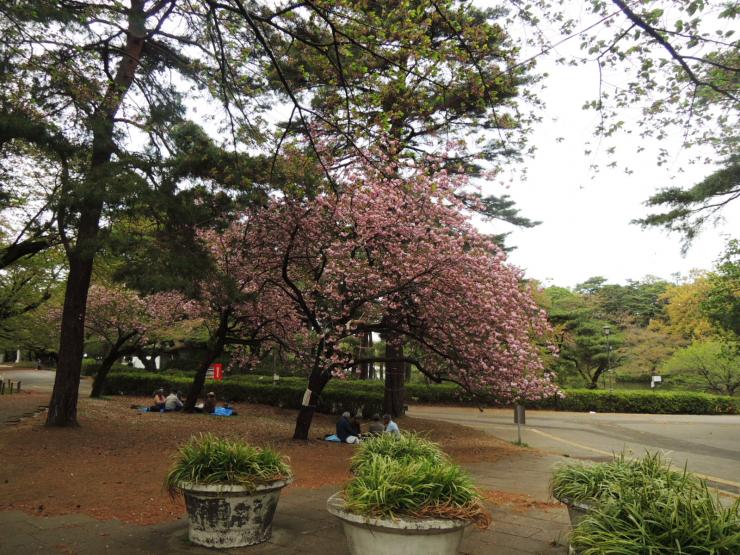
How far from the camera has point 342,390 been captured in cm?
2078

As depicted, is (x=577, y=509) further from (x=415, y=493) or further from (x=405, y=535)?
(x=405, y=535)

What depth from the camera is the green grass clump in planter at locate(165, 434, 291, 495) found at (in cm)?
454

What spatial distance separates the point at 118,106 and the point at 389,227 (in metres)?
5.58

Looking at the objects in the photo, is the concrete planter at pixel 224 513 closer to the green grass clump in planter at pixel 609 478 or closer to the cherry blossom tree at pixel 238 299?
the green grass clump in planter at pixel 609 478

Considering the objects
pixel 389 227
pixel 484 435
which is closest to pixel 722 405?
pixel 484 435

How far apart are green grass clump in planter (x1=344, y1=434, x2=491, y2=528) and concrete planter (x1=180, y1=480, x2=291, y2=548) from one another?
104 cm

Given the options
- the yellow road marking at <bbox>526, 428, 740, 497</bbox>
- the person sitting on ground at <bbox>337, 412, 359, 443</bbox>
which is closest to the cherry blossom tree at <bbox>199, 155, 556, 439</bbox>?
the person sitting on ground at <bbox>337, 412, 359, 443</bbox>

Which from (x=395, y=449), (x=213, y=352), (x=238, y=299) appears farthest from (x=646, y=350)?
(x=395, y=449)

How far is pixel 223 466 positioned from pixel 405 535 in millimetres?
1934

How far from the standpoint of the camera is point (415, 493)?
3.67 meters

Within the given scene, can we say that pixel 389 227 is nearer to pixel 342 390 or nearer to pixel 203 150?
pixel 203 150

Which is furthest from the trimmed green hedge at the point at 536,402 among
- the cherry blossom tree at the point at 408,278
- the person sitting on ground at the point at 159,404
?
the cherry blossom tree at the point at 408,278

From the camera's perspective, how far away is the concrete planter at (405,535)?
11.3ft

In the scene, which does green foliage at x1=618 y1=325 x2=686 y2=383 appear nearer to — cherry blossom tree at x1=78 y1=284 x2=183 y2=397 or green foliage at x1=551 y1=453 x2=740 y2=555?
cherry blossom tree at x1=78 y1=284 x2=183 y2=397
